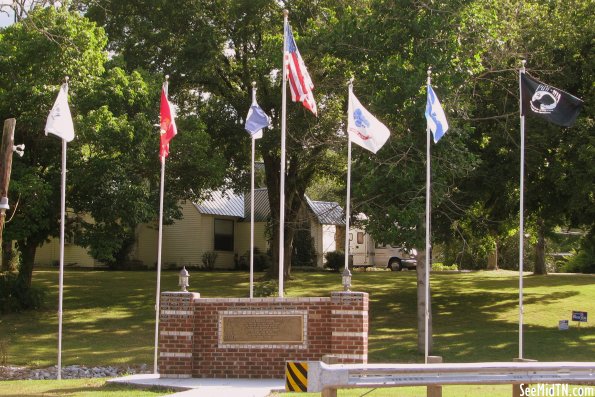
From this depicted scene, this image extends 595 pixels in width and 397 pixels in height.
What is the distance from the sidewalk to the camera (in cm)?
1379

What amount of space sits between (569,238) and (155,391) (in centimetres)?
3954

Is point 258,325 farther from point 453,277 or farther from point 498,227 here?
point 453,277

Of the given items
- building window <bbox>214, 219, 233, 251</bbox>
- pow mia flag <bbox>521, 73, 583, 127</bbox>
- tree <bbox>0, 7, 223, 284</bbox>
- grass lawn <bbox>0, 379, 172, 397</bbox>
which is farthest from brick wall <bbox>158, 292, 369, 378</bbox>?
building window <bbox>214, 219, 233, 251</bbox>

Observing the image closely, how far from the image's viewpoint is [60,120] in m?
19.4

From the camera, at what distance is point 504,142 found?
28703 mm

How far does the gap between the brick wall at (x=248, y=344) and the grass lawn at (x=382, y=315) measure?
645cm

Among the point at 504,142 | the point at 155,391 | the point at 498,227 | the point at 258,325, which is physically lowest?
the point at 155,391

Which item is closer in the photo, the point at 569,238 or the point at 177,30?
the point at 177,30

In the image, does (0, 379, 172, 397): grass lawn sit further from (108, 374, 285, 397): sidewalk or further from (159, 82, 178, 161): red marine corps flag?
(159, 82, 178, 161): red marine corps flag

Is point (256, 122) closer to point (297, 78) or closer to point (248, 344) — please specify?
point (297, 78)

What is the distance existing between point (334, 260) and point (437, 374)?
122ft

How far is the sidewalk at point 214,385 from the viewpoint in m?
13.8

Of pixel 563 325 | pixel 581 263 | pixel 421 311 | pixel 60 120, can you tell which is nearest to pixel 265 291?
pixel 421 311

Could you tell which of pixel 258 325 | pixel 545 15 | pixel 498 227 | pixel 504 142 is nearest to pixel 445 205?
pixel 504 142
